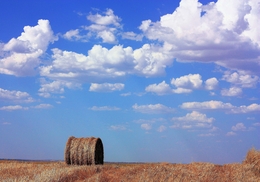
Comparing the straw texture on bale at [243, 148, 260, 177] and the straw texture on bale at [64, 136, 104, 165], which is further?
the straw texture on bale at [64, 136, 104, 165]

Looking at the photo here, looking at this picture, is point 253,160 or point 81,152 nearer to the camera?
point 253,160

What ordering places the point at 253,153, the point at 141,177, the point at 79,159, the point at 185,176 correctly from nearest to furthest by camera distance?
the point at 141,177 < the point at 185,176 < the point at 253,153 < the point at 79,159

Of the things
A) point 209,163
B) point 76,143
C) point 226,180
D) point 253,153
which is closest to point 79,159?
point 76,143

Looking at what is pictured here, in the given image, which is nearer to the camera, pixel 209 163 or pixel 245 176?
pixel 245 176

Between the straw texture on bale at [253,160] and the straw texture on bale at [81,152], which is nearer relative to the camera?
the straw texture on bale at [253,160]

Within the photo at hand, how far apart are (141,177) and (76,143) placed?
10079 mm

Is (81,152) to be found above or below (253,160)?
above

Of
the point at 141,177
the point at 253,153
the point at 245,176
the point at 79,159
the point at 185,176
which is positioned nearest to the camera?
the point at 141,177

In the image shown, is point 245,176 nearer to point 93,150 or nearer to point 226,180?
point 226,180

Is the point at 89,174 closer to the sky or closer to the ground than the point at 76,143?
closer to the ground

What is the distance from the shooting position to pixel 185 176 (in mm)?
10438

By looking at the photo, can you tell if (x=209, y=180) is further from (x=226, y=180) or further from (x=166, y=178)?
(x=166, y=178)

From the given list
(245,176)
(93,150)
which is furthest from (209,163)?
(93,150)

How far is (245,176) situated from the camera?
38.1ft
